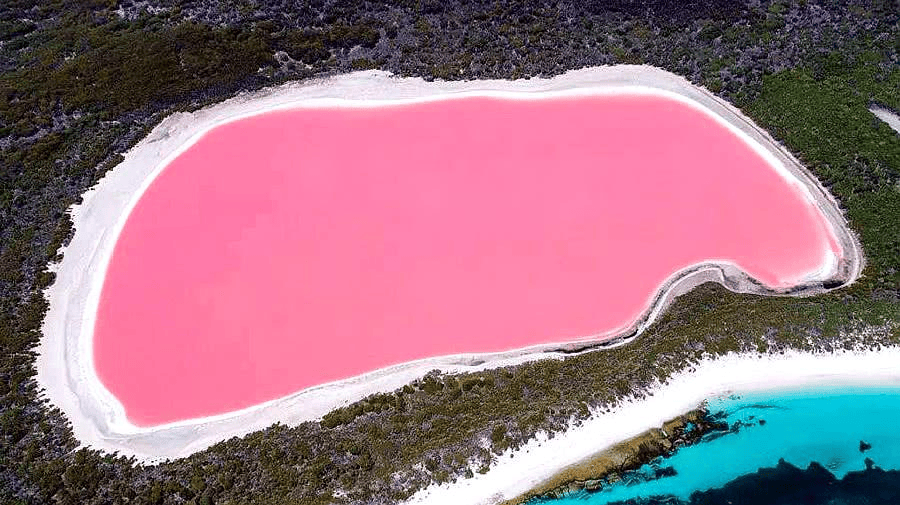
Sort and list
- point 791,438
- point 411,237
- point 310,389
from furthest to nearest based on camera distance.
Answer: point 411,237 < point 310,389 < point 791,438

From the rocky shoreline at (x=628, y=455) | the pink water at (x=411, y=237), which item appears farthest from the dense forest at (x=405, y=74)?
the pink water at (x=411, y=237)

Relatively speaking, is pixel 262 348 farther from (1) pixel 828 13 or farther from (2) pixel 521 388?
(1) pixel 828 13

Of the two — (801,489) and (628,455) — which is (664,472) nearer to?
(628,455)

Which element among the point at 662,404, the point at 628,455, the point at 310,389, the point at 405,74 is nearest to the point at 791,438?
the point at 662,404

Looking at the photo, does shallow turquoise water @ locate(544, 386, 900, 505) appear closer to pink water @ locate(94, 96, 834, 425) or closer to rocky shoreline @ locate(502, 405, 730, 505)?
rocky shoreline @ locate(502, 405, 730, 505)

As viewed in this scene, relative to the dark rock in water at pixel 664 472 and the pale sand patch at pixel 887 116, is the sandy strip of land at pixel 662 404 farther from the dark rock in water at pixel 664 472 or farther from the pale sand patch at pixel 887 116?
the pale sand patch at pixel 887 116

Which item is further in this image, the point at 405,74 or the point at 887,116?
the point at 405,74
